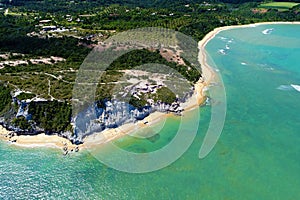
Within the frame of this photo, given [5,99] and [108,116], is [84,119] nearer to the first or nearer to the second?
[108,116]

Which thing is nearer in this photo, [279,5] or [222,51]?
[222,51]

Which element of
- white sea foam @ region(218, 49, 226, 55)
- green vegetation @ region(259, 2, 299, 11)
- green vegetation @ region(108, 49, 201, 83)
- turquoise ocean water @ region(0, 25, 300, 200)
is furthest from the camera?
green vegetation @ region(259, 2, 299, 11)

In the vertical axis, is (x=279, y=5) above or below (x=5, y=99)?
below

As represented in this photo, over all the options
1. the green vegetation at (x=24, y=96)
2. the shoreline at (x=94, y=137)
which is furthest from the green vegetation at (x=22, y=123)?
the green vegetation at (x=24, y=96)

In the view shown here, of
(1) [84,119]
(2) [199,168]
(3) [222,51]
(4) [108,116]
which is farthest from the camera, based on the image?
(3) [222,51]

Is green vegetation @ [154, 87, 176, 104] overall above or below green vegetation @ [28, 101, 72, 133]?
below

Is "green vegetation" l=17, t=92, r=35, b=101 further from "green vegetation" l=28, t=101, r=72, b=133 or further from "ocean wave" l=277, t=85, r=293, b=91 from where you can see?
"ocean wave" l=277, t=85, r=293, b=91

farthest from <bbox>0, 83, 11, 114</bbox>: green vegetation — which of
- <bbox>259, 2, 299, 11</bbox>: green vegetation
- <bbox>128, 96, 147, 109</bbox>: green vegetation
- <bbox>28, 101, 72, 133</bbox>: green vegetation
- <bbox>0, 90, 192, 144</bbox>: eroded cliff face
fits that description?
<bbox>259, 2, 299, 11</bbox>: green vegetation

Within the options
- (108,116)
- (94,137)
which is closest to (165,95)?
(108,116)
